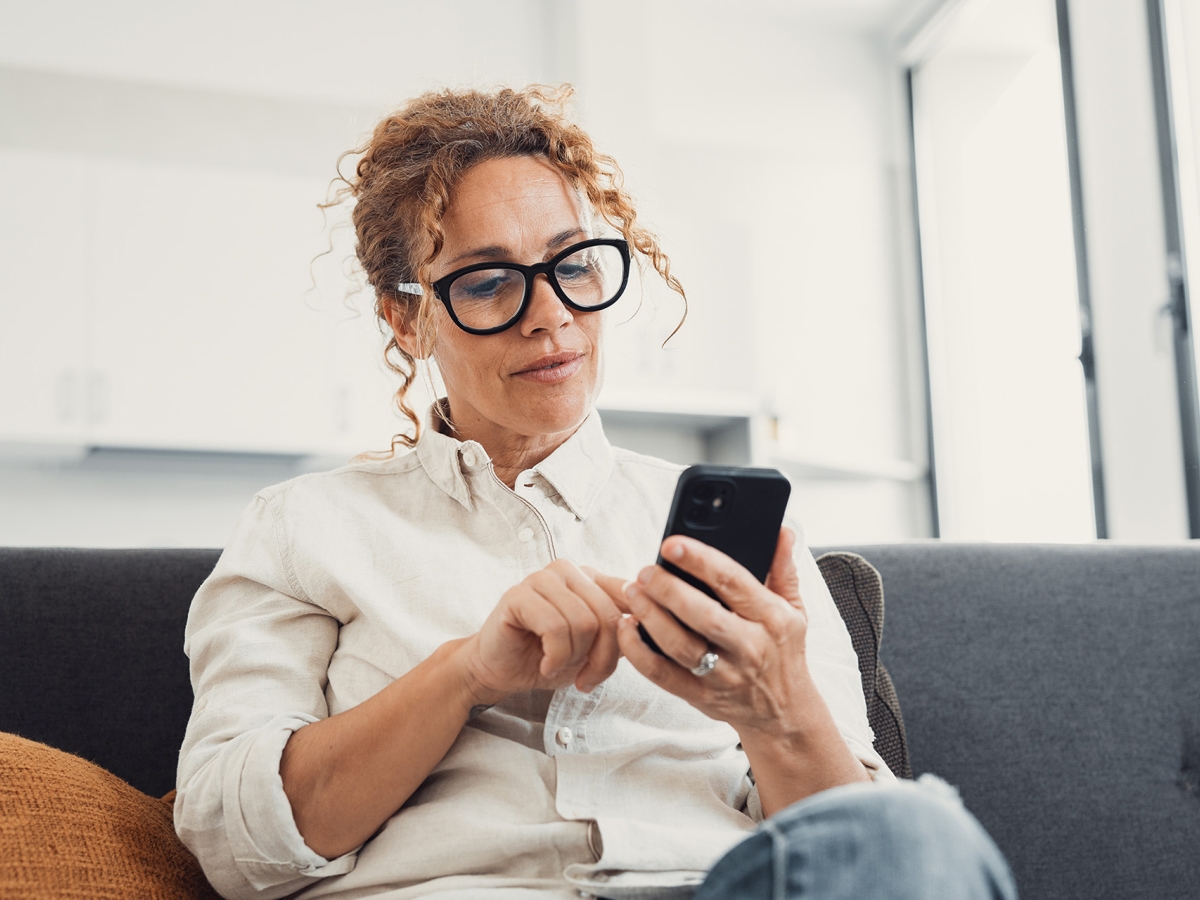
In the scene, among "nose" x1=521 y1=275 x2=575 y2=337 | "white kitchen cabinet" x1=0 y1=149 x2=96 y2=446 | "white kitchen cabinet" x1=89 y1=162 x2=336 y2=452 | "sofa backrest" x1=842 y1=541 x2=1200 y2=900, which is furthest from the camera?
"white kitchen cabinet" x1=89 y1=162 x2=336 y2=452

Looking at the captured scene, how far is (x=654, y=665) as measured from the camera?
765mm

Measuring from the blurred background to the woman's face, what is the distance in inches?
60.0

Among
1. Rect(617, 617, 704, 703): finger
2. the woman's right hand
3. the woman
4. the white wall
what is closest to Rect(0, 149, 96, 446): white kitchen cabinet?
the white wall

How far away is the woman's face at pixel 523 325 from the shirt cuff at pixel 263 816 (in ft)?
1.36

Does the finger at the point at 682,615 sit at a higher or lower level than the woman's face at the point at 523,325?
lower

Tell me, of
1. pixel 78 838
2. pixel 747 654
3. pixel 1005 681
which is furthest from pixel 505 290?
pixel 1005 681

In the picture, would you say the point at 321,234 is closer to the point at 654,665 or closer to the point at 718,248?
the point at 718,248

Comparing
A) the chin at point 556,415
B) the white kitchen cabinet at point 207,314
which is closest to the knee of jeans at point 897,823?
the chin at point 556,415

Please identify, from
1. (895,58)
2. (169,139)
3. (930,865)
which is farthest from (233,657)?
(895,58)

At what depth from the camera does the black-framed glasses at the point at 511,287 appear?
3.56ft

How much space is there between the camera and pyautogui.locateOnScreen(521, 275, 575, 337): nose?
1080 mm

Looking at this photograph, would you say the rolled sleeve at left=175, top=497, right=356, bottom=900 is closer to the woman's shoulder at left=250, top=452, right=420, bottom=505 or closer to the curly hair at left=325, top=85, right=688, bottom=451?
the woman's shoulder at left=250, top=452, right=420, bottom=505

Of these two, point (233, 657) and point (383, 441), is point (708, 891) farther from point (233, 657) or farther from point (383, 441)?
point (383, 441)

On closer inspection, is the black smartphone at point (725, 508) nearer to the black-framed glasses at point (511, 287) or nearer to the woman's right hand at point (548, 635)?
the woman's right hand at point (548, 635)
